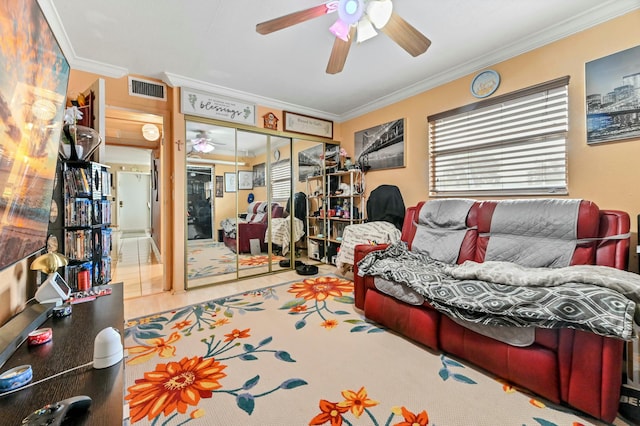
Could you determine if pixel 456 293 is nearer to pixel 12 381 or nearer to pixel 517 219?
pixel 517 219

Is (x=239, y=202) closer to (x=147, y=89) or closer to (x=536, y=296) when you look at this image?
(x=147, y=89)

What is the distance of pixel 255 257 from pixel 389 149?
2.55m

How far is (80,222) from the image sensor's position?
2.03 m

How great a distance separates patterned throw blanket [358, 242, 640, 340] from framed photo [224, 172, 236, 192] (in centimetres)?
253

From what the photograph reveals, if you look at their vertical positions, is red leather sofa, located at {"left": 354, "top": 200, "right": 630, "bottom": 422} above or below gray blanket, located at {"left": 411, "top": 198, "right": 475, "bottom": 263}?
below

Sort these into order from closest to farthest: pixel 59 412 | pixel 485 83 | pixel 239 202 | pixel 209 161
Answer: pixel 59 412, pixel 485 83, pixel 209 161, pixel 239 202

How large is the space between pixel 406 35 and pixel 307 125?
2.49 meters

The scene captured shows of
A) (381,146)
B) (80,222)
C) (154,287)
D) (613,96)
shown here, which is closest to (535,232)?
(613,96)

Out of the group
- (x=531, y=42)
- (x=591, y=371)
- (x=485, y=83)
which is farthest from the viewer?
(x=485, y=83)

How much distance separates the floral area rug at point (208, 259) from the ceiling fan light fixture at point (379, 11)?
3.03m

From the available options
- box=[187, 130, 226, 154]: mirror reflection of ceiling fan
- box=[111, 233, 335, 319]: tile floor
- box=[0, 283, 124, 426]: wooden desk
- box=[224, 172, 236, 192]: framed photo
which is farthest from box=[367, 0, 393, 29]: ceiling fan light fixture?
box=[111, 233, 335, 319]: tile floor

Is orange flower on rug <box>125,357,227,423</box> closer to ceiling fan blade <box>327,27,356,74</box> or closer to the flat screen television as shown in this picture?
the flat screen television

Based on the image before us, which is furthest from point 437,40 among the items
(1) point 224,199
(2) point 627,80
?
(1) point 224,199

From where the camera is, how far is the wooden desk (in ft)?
2.31
